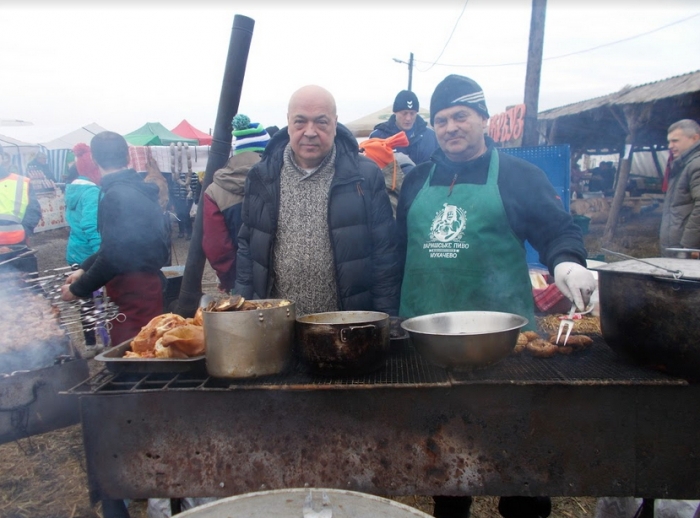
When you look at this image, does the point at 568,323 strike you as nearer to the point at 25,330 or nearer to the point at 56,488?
the point at 25,330

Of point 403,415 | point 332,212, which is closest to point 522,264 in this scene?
point 332,212

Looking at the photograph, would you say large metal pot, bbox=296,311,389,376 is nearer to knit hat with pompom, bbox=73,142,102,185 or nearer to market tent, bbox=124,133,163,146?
knit hat with pompom, bbox=73,142,102,185

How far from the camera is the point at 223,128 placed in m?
3.37

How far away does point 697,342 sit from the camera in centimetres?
169

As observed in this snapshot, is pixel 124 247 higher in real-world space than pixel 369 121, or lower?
lower

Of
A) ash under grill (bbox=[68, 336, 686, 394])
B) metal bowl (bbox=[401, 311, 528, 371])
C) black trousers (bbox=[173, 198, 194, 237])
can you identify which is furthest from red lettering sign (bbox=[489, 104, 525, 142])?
metal bowl (bbox=[401, 311, 528, 371])

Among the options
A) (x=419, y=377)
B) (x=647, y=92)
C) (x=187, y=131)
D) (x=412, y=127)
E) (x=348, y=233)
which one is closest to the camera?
(x=419, y=377)

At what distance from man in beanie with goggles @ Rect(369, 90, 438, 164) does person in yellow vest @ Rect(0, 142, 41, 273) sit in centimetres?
451

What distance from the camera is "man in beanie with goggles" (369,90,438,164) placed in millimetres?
5699

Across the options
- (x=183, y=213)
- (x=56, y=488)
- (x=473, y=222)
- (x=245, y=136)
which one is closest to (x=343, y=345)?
(x=473, y=222)

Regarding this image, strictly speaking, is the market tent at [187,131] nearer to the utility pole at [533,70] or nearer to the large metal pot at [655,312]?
the utility pole at [533,70]

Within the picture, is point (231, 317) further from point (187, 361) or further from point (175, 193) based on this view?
point (175, 193)

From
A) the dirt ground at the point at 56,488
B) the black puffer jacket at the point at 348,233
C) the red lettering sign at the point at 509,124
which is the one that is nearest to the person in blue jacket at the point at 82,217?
the dirt ground at the point at 56,488

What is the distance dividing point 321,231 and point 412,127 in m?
3.41
